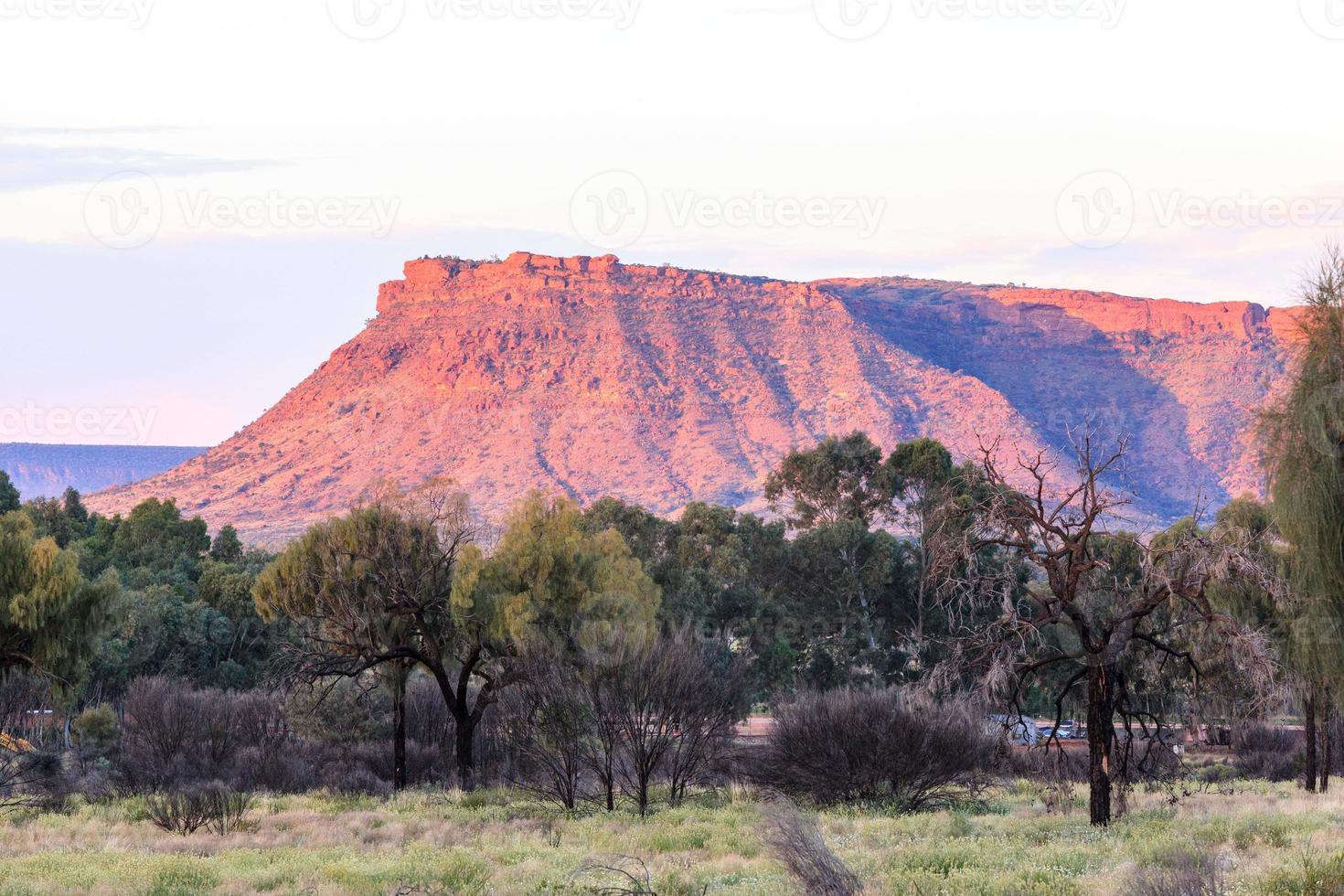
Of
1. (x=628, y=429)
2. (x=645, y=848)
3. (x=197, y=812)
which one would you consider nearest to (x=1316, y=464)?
(x=645, y=848)

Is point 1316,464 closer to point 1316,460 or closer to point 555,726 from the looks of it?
point 1316,460

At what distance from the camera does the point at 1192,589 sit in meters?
18.4

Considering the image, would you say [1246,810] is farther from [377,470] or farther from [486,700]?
[377,470]

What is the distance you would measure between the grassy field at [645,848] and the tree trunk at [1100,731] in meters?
0.49

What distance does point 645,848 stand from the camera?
19.2 m

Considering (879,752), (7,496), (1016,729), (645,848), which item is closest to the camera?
(645,848)

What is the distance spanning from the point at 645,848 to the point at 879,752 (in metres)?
6.71

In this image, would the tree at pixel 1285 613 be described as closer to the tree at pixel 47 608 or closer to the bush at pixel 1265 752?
the bush at pixel 1265 752

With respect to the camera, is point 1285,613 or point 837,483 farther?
point 837,483

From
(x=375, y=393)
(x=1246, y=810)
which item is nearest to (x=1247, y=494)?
(x=1246, y=810)

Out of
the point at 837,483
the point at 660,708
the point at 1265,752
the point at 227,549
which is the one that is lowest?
the point at 1265,752

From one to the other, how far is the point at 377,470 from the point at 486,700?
147 metres

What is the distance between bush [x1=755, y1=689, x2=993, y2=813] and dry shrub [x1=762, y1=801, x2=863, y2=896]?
11.7m

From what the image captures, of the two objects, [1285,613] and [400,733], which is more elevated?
[1285,613]
